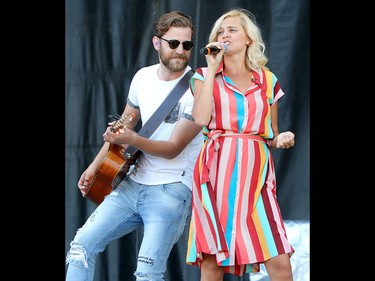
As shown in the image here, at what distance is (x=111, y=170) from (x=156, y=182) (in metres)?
0.27

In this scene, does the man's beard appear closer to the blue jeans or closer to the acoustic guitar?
the acoustic guitar

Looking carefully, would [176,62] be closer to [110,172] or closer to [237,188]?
[110,172]

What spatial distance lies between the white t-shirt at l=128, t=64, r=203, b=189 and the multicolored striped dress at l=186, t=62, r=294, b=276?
0.46m

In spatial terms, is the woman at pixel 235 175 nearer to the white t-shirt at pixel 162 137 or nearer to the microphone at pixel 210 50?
the microphone at pixel 210 50

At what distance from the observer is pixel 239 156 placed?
461cm

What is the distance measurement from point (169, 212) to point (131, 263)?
1.40 m

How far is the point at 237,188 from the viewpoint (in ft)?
15.0

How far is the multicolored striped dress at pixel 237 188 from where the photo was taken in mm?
4535

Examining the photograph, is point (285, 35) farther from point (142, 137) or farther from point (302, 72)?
point (142, 137)

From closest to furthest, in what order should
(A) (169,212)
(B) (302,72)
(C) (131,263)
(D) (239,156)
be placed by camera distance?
(D) (239,156)
(A) (169,212)
(B) (302,72)
(C) (131,263)

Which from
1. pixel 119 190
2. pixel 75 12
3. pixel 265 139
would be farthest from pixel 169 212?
pixel 75 12

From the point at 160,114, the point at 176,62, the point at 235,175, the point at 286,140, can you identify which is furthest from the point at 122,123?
the point at 286,140

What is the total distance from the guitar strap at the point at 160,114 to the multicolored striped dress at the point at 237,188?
0.55 metres

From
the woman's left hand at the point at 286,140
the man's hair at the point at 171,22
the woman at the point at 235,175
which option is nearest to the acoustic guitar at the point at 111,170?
the man's hair at the point at 171,22
